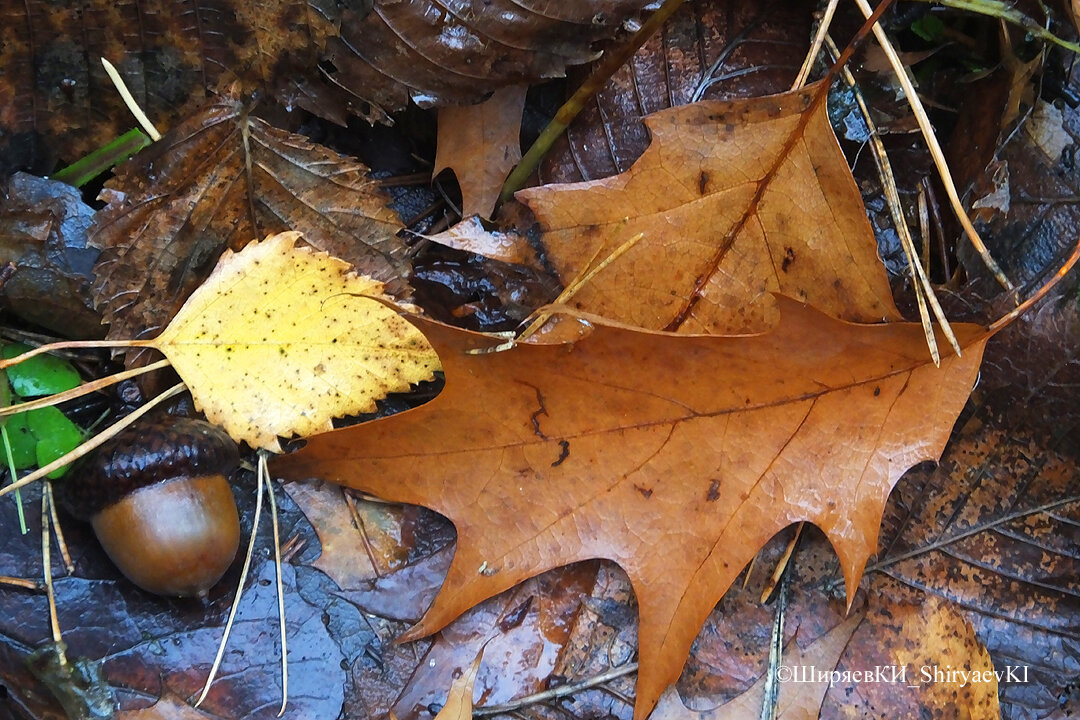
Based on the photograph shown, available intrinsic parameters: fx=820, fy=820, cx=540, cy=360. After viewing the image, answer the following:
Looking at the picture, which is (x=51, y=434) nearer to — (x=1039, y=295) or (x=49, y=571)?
(x=49, y=571)

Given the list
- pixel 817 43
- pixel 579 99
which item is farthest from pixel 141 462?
pixel 817 43

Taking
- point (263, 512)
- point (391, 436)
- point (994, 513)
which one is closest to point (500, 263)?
point (391, 436)

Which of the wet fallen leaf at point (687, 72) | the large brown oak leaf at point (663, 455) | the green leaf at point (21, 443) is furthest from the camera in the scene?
the wet fallen leaf at point (687, 72)

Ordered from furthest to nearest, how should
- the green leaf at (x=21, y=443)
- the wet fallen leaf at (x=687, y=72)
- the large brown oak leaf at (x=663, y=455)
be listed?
the wet fallen leaf at (x=687, y=72) → the green leaf at (x=21, y=443) → the large brown oak leaf at (x=663, y=455)

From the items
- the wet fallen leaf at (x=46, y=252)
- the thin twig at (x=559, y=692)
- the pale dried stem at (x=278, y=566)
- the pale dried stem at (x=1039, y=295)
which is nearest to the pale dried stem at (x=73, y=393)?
the wet fallen leaf at (x=46, y=252)

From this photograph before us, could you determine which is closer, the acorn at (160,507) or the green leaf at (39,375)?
the acorn at (160,507)

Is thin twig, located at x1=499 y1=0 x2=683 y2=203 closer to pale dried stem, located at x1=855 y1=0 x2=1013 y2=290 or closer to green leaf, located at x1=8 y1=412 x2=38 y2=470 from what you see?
pale dried stem, located at x1=855 y1=0 x2=1013 y2=290

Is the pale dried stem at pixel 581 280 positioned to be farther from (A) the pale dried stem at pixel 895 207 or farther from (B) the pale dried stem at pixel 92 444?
(B) the pale dried stem at pixel 92 444
